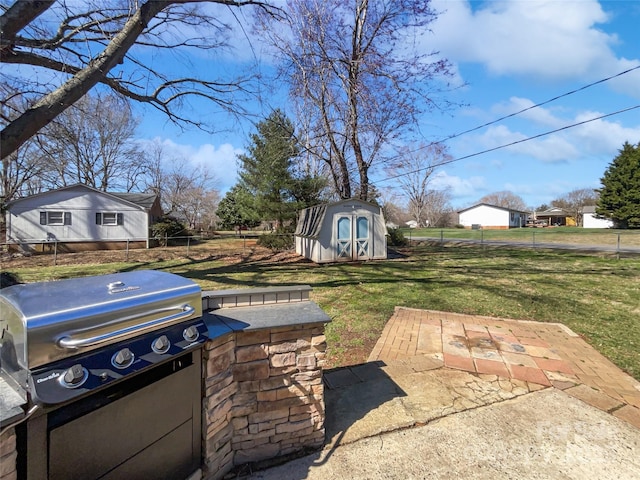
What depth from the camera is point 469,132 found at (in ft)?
38.4

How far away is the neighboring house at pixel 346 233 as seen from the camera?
11806 mm

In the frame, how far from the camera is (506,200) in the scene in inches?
2483

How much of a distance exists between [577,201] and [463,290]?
6078 centimetres

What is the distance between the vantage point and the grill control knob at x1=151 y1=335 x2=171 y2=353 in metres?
1.36

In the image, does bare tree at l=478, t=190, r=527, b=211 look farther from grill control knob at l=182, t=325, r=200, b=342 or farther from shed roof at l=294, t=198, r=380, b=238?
grill control knob at l=182, t=325, r=200, b=342

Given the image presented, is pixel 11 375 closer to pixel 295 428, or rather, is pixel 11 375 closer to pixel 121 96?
pixel 295 428

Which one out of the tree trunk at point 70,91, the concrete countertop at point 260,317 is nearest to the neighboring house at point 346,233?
the tree trunk at point 70,91

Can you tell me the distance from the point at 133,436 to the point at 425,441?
6.08 feet

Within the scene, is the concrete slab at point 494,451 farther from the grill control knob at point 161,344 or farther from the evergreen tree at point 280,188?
the evergreen tree at point 280,188

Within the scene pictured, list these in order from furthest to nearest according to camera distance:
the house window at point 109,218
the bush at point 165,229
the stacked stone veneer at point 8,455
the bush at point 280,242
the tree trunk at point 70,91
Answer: the bush at point 165,229
the house window at point 109,218
the bush at point 280,242
the tree trunk at point 70,91
the stacked stone veneer at point 8,455

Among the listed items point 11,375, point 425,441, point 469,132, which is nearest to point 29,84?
point 11,375

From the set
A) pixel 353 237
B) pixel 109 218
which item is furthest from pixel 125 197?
pixel 353 237

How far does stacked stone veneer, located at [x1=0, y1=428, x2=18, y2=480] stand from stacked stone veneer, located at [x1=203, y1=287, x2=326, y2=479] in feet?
2.65

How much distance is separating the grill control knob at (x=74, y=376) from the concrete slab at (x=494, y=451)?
4.35ft
